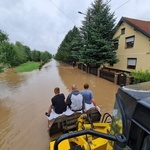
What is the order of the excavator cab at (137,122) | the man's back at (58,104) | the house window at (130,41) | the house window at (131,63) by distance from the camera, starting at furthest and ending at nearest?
the house window at (130,41)
the house window at (131,63)
the man's back at (58,104)
the excavator cab at (137,122)

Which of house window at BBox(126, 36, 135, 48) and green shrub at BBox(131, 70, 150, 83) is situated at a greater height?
house window at BBox(126, 36, 135, 48)

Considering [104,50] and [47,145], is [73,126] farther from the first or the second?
[104,50]

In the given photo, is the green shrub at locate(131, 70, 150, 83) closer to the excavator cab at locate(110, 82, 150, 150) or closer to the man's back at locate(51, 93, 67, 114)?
the man's back at locate(51, 93, 67, 114)

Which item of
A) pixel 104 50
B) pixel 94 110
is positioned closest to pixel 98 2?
pixel 104 50

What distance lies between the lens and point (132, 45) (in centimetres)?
1300

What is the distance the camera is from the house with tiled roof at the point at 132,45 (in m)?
11.3

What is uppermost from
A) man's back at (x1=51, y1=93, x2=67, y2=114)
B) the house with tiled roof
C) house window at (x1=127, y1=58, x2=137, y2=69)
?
the house with tiled roof

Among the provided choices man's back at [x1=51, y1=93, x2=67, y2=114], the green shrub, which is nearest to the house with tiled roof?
the green shrub

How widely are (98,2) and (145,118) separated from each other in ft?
59.9

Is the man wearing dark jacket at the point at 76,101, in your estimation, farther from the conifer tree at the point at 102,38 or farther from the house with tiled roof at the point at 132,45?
the conifer tree at the point at 102,38

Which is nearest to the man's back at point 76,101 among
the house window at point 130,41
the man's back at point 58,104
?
the man's back at point 58,104

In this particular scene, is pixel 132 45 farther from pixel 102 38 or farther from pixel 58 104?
pixel 58 104

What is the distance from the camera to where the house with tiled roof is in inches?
445

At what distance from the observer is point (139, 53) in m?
12.0
